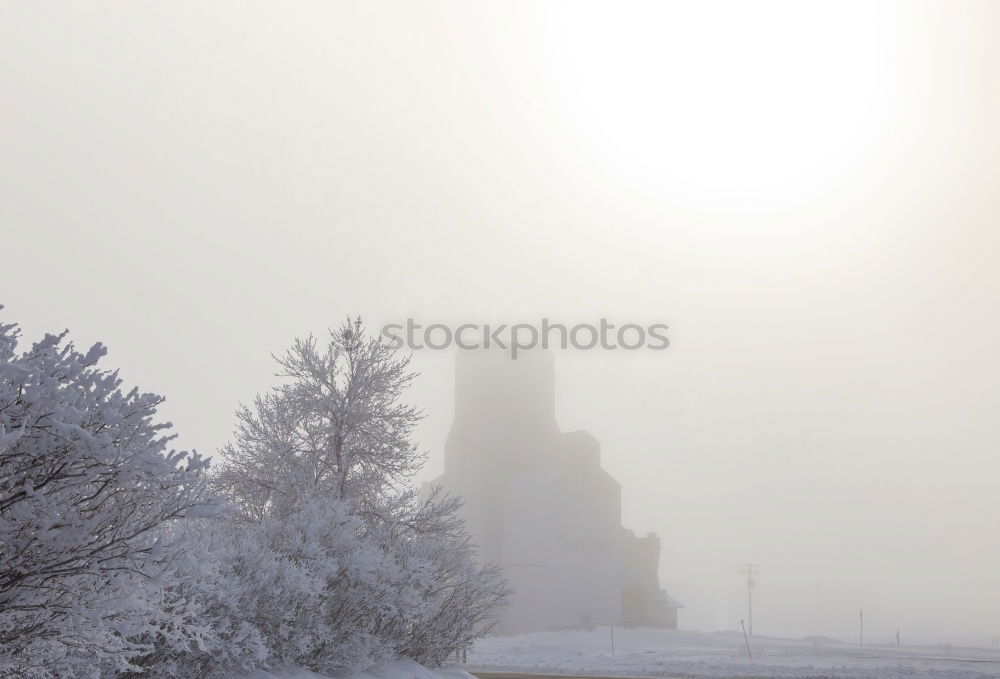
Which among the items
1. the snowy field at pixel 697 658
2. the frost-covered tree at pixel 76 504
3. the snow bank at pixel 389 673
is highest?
the frost-covered tree at pixel 76 504

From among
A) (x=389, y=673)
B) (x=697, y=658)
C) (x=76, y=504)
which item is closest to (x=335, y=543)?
(x=389, y=673)

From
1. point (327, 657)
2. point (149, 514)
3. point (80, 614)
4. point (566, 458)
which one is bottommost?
point (327, 657)

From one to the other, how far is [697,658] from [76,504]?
145 feet

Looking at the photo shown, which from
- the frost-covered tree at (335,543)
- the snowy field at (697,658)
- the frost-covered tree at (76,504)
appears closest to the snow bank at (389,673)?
the frost-covered tree at (335,543)

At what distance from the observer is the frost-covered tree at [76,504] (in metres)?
8.57

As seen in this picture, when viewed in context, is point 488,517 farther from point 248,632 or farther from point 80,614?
point 80,614

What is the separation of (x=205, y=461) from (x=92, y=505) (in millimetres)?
1014

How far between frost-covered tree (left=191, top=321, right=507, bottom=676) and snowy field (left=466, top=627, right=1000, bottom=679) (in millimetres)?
15442

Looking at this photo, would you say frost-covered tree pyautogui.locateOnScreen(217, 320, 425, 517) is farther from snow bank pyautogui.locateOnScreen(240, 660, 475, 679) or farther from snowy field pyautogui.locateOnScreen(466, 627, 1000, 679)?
snowy field pyautogui.locateOnScreen(466, 627, 1000, 679)

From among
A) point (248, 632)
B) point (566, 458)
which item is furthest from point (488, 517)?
point (248, 632)

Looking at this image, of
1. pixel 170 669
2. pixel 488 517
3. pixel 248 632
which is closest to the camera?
pixel 170 669

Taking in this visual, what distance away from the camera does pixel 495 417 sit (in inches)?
3344

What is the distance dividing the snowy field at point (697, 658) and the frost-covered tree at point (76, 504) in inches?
1079

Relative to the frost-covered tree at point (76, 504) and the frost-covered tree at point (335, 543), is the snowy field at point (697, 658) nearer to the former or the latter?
the frost-covered tree at point (335, 543)
